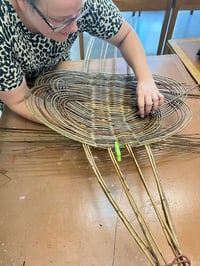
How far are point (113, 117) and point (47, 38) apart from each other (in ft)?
0.96

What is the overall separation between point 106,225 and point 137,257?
0.30 ft

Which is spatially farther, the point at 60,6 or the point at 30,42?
the point at 30,42

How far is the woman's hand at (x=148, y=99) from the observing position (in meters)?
0.78

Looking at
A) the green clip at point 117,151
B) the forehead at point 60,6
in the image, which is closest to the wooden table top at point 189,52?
the green clip at point 117,151

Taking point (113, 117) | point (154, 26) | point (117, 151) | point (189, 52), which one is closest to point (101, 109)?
point (113, 117)


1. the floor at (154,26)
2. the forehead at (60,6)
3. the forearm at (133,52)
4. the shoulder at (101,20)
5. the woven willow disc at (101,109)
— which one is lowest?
the floor at (154,26)

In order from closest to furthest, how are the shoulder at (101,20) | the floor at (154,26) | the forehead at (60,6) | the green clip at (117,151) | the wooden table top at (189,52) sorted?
the forehead at (60,6), the green clip at (117,151), the shoulder at (101,20), the wooden table top at (189,52), the floor at (154,26)

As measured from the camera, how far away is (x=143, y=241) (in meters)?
0.56

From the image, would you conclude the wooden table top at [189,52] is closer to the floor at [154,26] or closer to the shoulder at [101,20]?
the shoulder at [101,20]

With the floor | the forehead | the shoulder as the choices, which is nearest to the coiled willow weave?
the shoulder

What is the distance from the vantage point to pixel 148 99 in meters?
0.78

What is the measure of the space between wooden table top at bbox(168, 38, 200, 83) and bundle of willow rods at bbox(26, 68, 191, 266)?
0.50 feet

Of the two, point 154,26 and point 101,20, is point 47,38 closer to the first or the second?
point 101,20

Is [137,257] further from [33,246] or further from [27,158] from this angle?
[27,158]
